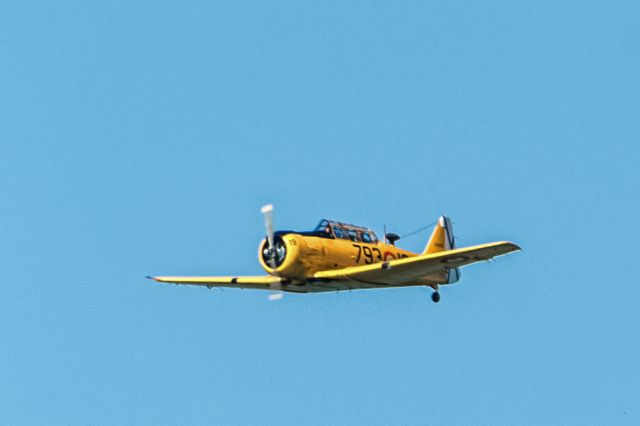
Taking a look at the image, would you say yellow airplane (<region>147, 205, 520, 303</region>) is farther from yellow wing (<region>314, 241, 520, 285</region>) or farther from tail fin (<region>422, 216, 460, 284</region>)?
tail fin (<region>422, 216, 460, 284</region>)

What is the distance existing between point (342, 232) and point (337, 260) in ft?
3.17

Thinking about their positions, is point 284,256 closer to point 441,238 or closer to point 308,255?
point 308,255

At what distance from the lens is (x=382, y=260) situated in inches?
1243

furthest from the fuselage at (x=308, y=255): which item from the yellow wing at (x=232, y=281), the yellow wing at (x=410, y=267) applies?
the yellow wing at (x=232, y=281)

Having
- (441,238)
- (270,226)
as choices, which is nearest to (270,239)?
(270,226)

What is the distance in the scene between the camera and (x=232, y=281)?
32500mm

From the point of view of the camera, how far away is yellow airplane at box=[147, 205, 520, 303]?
29297 mm

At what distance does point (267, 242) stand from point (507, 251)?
21.8 ft

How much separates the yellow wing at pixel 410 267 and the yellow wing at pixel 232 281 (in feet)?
4.66

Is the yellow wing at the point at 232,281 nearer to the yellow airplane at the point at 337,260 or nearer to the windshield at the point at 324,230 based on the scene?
the yellow airplane at the point at 337,260

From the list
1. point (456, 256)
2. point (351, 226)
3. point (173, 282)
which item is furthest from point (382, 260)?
point (173, 282)

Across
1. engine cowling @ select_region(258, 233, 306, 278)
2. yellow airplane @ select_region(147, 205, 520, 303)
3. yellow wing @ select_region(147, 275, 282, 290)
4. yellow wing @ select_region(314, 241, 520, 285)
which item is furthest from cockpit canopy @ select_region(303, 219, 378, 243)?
yellow wing @ select_region(147, 275, 282, 290)

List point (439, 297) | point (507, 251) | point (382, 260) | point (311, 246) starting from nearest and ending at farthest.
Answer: point (507, 251)
point (311, 246)
point (382, 260)
point (439, 297)

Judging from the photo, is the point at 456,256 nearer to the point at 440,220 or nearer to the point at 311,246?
the point at 311,246
